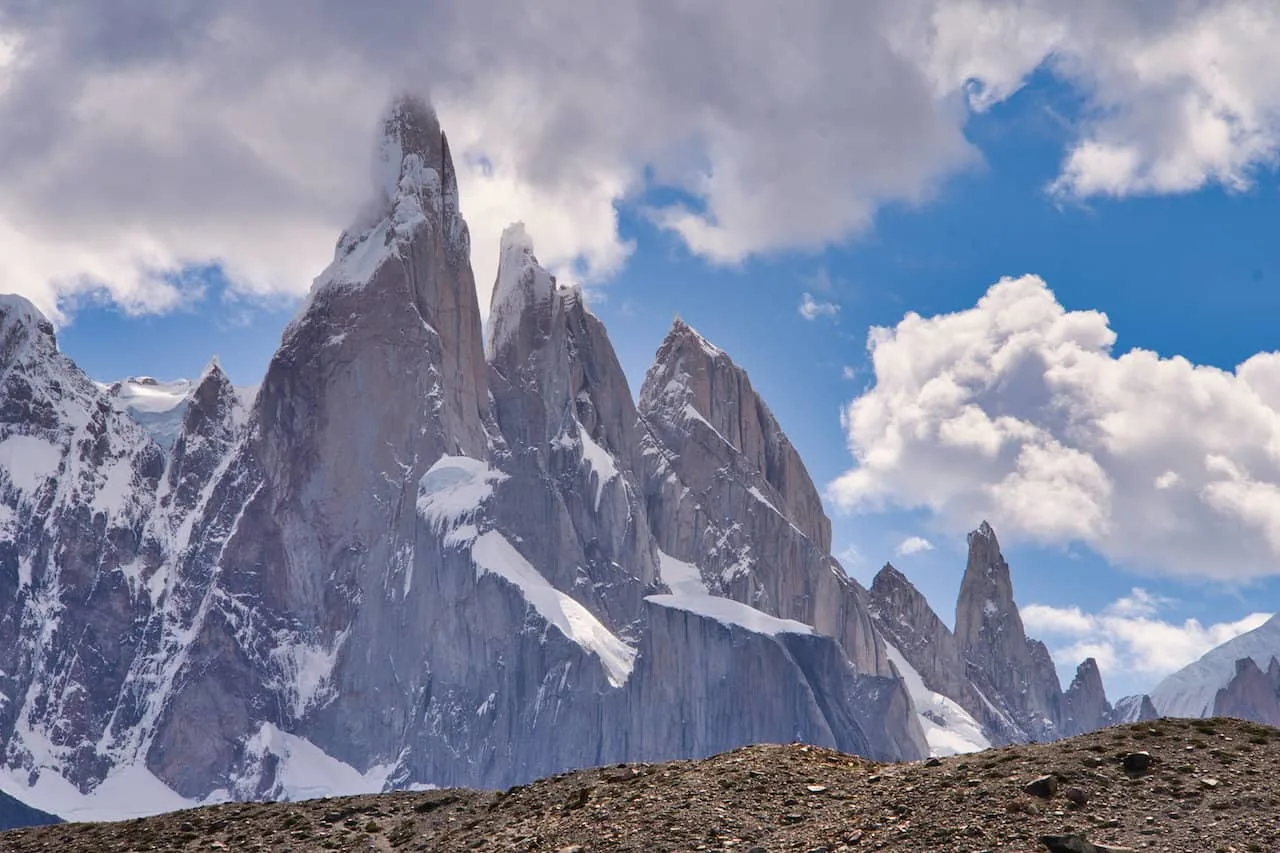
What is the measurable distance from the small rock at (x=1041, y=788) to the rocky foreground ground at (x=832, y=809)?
37mm

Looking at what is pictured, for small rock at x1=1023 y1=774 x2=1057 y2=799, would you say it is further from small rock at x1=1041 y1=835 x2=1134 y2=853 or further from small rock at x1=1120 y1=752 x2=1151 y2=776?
small rock at x1=1041 y1=835 x2=1134 y2=853

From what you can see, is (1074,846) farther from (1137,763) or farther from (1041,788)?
(1137,763)

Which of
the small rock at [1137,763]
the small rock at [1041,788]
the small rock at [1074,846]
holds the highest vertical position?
the small rock at [1137,763]

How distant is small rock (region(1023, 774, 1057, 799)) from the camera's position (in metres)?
44.2

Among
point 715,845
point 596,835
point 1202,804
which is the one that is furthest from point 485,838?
point 1202,804

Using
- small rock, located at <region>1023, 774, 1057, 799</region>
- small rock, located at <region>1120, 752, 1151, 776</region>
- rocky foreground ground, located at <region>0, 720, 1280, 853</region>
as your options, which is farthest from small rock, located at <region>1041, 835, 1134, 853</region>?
small rock, located at <region>1120, 752, 1151, 776</region>

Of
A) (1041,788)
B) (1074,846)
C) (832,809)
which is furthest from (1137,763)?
(832,809)

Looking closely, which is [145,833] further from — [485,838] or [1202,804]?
[1202,804]

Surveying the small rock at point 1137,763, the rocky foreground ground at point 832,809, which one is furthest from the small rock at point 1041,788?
the small rock at point 1137,763

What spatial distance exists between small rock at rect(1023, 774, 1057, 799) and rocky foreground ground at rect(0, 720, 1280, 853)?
4cm

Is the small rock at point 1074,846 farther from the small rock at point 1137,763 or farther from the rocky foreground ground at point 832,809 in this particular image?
the small rock at point 1137,763

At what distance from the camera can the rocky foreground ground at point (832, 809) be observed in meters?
42.2

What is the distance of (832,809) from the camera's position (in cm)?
4619

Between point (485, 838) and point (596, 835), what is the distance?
4.40m
